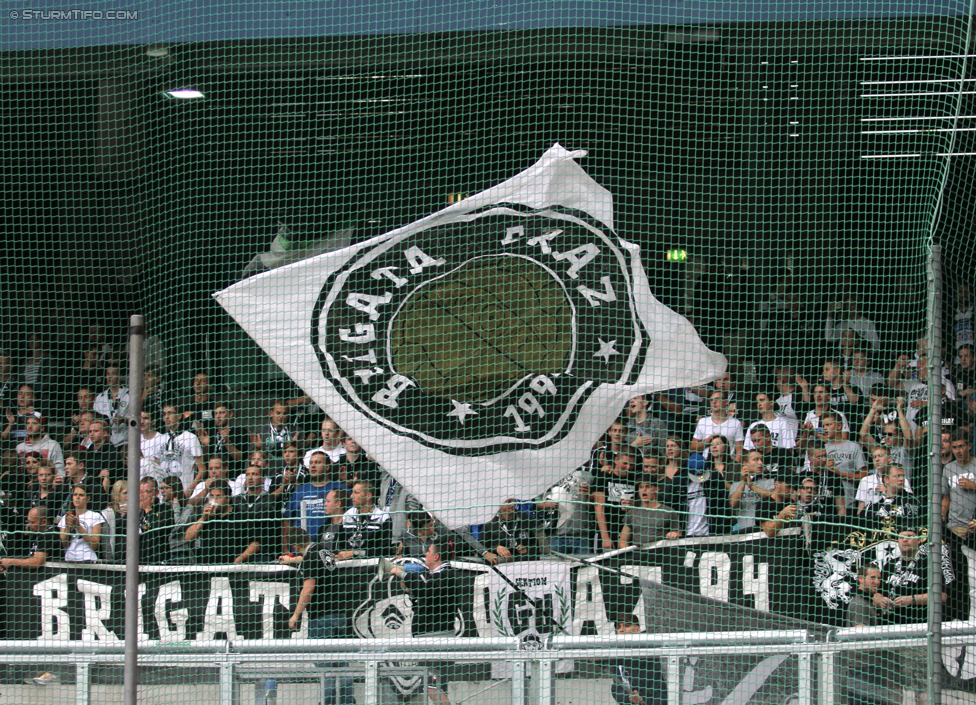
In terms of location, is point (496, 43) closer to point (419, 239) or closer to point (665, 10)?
point (665, 10)

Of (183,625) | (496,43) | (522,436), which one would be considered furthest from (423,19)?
(183,625)

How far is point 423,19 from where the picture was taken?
758cm

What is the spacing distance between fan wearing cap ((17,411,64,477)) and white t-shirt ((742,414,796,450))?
13.4 feet

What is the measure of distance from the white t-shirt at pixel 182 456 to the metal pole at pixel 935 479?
407 cm

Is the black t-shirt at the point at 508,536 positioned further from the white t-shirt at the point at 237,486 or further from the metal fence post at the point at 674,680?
the metal fence post at the point at 674,680

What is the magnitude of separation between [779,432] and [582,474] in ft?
3.82

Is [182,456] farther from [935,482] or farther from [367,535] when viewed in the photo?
[935,482]

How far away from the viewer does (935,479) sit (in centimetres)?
491

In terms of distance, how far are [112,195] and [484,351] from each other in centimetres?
367

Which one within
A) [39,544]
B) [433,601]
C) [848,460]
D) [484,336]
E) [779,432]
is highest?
[484,336]

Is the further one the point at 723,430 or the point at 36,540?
the point at 723,430

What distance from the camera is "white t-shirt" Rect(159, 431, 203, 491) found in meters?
7.11

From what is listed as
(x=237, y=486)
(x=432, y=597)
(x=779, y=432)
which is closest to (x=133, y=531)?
(x=432, y=597)

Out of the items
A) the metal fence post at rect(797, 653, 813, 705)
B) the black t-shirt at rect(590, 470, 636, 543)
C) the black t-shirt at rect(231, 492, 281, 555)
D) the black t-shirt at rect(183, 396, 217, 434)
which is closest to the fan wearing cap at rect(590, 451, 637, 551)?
the black t-shirt at rect(590, 470, 636, 543)
